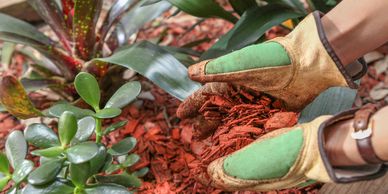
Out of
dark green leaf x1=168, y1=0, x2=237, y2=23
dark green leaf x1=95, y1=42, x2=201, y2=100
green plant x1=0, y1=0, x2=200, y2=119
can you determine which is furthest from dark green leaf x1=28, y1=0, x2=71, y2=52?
dark green leaf x1=168, y1=0, x2=237, y2=23

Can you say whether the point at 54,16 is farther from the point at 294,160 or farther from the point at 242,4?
the point at 294,160

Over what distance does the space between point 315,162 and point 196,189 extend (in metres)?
0.46

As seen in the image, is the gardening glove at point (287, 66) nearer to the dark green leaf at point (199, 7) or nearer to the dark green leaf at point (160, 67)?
the dark green leaf at point (160, 67)

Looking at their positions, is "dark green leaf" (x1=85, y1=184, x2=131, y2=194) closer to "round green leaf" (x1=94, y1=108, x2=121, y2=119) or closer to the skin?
"round green leaf" (x1=94, y1=108, x2=121, y2=119)

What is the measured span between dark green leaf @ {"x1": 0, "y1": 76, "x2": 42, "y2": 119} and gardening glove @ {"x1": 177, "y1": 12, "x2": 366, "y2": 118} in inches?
18.4

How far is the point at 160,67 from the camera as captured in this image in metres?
1.32

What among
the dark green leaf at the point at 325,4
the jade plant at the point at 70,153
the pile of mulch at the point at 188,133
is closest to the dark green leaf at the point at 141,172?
the pile of mulch at the point at 188,133

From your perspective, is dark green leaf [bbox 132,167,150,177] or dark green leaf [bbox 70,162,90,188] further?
dark green leaf [bbox 132,167,150,177]

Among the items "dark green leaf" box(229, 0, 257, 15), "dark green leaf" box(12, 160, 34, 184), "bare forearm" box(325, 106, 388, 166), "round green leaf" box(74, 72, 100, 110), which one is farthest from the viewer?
"dark green leaf" box(229, 0, 257, 15)

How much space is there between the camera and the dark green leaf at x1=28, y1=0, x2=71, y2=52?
1473 mm

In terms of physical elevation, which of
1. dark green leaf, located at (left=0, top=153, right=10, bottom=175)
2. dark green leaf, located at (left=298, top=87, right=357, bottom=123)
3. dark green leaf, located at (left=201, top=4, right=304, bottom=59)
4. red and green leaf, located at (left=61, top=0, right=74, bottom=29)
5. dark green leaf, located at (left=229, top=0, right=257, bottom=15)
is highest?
red and green leaf, located at (left=61, top=0, right=74, bottom=29)

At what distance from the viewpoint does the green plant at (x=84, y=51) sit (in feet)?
4.24

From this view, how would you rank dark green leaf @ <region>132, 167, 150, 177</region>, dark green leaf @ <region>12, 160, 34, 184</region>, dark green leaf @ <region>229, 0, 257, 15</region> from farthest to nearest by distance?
1. dark green leaf @ <region>229, 0, 257, 15</region>
2. dark green leaf @ <region>132, 167, 150, 177</region>
3. dark green leaf @ <region>12, 160, 34, 184</region>

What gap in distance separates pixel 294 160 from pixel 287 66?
26cm
